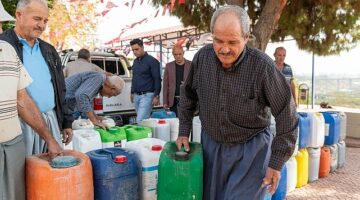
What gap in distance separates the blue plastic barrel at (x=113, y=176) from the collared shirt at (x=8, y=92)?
23.3 inches

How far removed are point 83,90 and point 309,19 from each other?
511 cm

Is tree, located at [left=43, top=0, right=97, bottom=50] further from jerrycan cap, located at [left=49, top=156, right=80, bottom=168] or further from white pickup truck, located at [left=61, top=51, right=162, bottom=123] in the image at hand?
jerrycan cap, located at [left=49, top=156, right=80, bottom=168]

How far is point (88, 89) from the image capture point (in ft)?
13.8

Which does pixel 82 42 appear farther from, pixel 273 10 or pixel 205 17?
pixel 273 10

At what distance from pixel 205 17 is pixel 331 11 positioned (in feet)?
7.83

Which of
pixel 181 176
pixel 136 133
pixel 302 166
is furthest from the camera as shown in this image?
pixel 302 166

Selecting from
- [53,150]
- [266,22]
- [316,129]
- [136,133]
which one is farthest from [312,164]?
[53,150]

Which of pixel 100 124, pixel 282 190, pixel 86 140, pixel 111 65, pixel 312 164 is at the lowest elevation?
pixel 282 190

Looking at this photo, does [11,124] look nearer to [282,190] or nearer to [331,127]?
[282,190]

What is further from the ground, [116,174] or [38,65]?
[38,65]

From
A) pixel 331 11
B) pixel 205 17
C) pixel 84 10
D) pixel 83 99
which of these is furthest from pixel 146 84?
pixel 84 10

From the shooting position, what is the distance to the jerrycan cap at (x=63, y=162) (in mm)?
2338

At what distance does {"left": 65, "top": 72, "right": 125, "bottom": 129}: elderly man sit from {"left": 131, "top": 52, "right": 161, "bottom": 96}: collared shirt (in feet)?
6.66

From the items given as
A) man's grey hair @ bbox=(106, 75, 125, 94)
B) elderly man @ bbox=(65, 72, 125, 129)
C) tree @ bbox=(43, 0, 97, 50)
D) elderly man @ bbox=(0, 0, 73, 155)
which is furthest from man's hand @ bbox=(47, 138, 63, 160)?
tree @ bbox=(43, 0, 97, 50)
